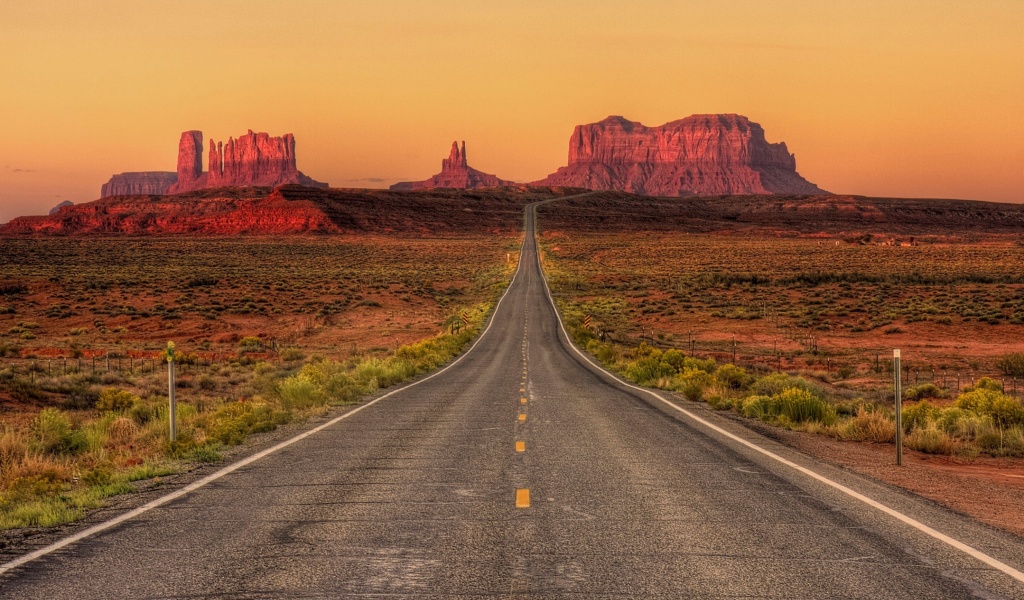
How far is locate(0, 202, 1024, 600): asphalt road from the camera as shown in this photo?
5676 millimetres

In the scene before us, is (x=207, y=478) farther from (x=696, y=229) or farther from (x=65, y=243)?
(x=696, y=229)

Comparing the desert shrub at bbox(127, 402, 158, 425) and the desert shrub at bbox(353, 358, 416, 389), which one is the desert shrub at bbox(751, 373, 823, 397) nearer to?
the desert shrub at bbox(353, 358, 416, 389)

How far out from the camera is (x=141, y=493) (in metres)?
9.09

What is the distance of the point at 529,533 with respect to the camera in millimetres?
7027

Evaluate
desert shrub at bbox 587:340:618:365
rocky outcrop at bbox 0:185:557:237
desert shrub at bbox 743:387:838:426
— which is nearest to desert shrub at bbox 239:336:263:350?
desert shrub at bbox 587:340:618:365

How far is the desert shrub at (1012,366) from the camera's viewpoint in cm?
3173

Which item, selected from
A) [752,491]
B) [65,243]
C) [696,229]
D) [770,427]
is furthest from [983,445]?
[696,229]

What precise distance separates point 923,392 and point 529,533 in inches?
885

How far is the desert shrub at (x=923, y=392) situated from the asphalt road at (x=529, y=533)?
1549 cm

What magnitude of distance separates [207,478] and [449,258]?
362 feet

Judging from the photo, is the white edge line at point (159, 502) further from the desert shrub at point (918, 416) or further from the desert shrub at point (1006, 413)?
the desert shrub at point (1006, 413)

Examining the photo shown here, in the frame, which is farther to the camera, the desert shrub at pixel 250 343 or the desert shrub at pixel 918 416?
the desert shrub at pixel 250 343

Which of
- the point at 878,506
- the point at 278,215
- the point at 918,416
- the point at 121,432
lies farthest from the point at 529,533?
the point at 278,215

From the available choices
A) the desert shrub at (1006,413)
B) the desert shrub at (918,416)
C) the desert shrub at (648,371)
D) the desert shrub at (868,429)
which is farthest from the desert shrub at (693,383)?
the desert shrub at (1006,413)
